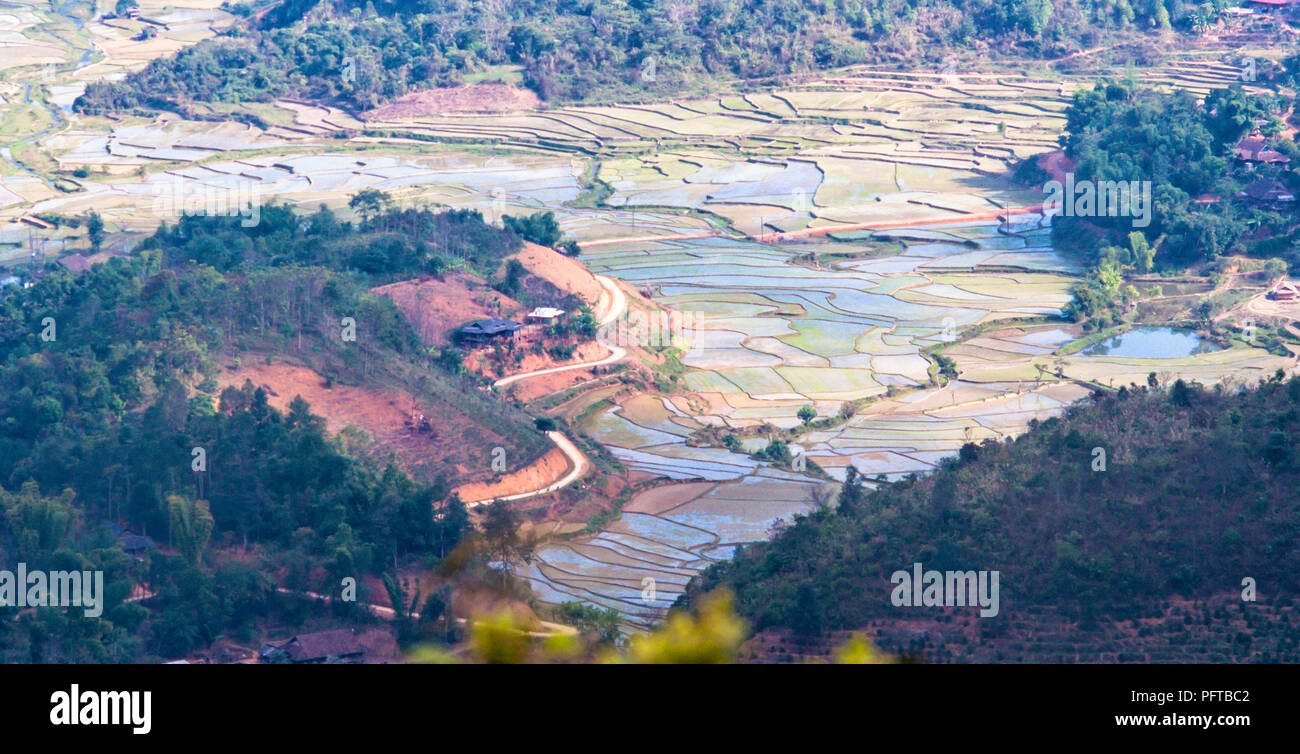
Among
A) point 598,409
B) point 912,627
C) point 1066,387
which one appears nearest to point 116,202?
point 598,409

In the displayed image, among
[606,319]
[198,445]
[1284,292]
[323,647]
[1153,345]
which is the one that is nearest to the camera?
[323,647]

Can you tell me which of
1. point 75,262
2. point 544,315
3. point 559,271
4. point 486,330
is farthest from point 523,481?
point 75,262

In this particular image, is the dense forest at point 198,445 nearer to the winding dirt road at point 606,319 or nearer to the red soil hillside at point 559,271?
the winding dirt road at point 606,319

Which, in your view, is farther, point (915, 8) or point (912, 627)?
point (915, 8)

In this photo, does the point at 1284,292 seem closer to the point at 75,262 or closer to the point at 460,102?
the point at 75,262

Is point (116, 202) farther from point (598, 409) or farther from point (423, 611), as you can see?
point (423, 611)

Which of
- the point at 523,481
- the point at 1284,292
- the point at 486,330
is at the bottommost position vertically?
the point at 523,481
